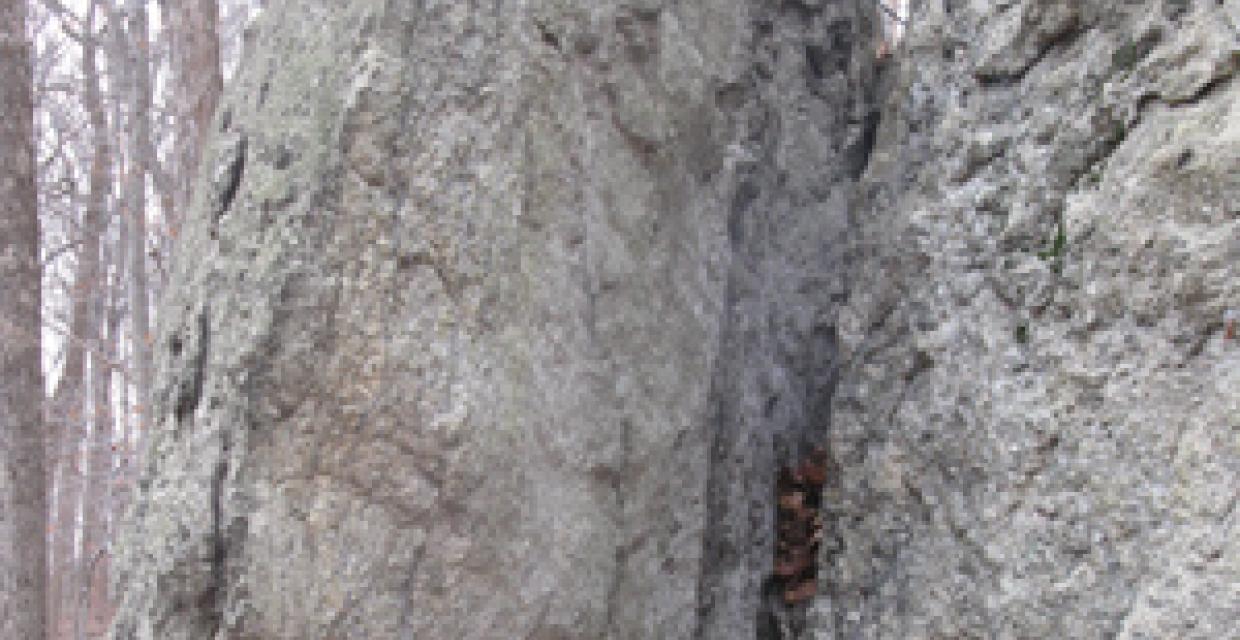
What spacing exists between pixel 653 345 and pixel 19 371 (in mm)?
4444

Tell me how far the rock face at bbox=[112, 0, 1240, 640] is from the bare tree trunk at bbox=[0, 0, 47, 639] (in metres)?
3.07

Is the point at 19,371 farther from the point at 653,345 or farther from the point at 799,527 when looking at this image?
the point at 799,527

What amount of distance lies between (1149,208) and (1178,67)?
443mm

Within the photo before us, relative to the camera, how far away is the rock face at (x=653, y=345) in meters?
2.98

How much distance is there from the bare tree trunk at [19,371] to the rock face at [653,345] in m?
3.07

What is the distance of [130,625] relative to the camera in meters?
3.23

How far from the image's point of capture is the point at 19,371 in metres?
6.10

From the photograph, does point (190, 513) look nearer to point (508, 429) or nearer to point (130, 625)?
point (130, 625)

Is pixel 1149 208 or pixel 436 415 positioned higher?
pixel 1149 208

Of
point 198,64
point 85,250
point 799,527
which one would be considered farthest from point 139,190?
point 799,527

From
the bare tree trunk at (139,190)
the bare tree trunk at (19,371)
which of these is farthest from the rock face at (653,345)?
the bare tree trunk at (139,190)

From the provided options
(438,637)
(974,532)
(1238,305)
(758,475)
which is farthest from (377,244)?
(1238,305)

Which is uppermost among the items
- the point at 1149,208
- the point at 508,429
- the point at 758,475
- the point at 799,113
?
the point at 799,113

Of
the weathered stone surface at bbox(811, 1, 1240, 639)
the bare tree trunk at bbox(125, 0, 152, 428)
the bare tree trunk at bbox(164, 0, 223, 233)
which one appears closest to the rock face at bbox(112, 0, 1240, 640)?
the weathered stone surface at bbox(811, 1, 1240, 639)
